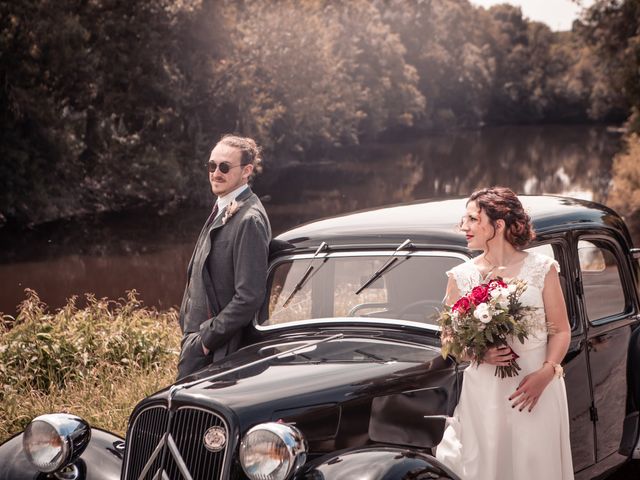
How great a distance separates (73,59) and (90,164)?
12.3 feet

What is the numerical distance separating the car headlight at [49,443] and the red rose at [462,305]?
6.70 feet

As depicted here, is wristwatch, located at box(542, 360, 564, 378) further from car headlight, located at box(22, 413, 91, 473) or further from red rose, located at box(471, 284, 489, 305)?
car headlight, located at box(22, 413, 91, 473)

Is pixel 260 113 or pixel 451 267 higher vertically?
pixel 260 113

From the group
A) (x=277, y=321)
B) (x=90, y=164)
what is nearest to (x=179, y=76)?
(x=90, y=164)

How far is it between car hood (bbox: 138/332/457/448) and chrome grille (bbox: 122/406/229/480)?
69 millimetres

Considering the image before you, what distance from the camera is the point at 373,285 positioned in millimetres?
4691

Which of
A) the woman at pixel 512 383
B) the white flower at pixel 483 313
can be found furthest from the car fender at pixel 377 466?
the white flower at pixel 483 313

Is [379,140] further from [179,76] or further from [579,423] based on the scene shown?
[579,423]

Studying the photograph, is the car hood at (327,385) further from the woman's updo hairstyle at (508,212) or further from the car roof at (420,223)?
the woman's updo hairstyle at (508,212)

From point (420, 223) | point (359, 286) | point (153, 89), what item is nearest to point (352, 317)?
point (359, 286)

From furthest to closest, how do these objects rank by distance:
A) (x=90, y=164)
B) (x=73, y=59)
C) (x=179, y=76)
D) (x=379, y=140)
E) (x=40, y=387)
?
(x=379, y=140) < (x=179, y=76) < (x=90, y=164) < (x=73, y=59) < (x=40, y=387)

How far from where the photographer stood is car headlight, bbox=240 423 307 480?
3594mm

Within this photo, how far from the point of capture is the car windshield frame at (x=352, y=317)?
4.53 m

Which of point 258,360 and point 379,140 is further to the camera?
point 379,140
